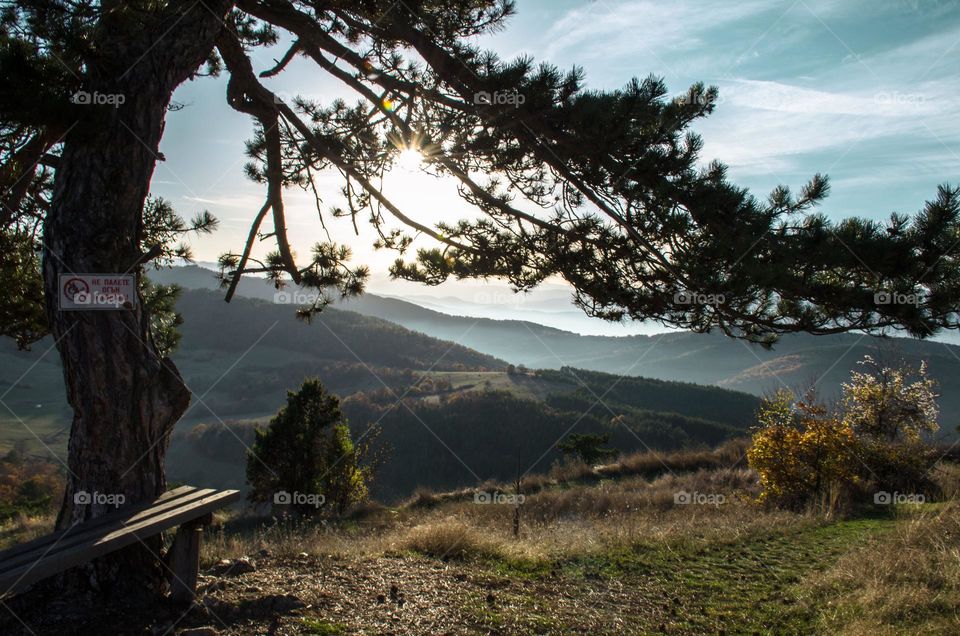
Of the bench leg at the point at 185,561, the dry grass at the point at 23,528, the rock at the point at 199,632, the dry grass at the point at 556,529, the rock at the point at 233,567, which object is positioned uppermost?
the bench leg at the point at 185,561

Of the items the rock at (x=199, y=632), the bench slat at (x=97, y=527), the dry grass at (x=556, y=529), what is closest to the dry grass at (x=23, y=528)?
the dry grass at (x=556, y=529)

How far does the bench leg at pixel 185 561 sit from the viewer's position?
3.38 metres

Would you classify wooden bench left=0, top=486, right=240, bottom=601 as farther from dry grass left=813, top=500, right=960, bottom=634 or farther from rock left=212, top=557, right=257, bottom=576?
dry grass left=813, top=500, right=960, bottom=634

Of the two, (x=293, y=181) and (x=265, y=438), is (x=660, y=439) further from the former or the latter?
(x=293, y=181)

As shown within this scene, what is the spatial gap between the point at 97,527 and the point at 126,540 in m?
0.33

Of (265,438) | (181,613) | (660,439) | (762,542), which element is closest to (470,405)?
(660,439)

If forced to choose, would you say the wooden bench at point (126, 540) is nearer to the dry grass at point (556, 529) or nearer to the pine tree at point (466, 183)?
the pine tree at point (466, 183)

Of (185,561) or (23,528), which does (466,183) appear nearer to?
(185,561)

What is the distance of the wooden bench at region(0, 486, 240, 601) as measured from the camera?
8.13 ft

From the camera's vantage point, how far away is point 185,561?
343 centimetres

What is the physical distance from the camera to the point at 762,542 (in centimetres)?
705

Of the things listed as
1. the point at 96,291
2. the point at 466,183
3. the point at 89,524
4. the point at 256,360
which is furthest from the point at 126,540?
the point at 256,360

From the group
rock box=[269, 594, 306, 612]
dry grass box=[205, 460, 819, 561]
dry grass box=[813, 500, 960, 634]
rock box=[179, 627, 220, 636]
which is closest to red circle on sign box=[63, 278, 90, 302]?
rock box=[179, 627, 220, 636]

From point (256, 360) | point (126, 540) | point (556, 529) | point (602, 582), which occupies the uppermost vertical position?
point (256, 360)
